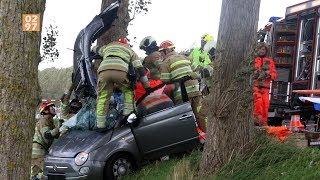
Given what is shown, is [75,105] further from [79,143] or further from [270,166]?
[270,166]

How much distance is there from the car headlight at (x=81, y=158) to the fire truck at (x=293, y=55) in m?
4.44

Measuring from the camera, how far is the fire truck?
9.78 metres

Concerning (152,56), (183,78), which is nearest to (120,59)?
(183,78)

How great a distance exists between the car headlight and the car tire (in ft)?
0.93

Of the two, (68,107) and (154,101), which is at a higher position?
(154,101)

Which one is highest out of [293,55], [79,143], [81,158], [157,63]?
[293,55]

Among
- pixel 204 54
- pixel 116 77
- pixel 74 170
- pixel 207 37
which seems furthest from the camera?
pixel 207 37

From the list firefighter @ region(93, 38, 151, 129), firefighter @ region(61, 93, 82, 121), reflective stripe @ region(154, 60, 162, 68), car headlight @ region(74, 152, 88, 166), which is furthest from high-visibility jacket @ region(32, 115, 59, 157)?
reflective stripe @ region(154, 60, 162, 68)

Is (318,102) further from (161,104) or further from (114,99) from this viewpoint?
(114,99)

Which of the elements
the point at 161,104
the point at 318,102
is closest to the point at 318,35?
the point at 318,102

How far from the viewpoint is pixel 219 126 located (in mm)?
5133

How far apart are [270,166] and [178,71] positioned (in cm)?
293

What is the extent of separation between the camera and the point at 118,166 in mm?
6520

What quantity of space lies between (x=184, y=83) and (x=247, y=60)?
7.75 ft
